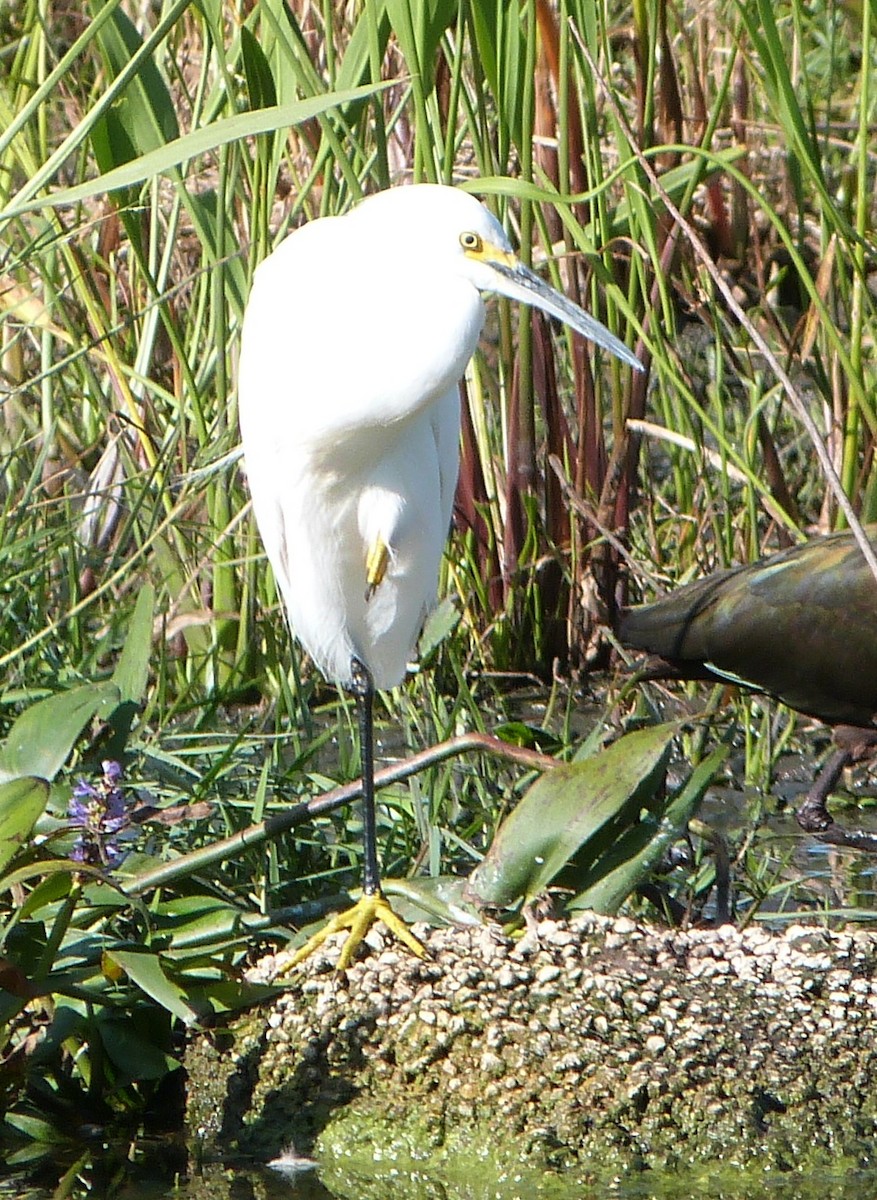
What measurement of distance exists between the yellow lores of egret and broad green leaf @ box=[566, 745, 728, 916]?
32 cm

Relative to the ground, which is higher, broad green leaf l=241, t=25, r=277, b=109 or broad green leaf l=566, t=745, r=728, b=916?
broad green leaf l=241, t=25, r=277, b=109

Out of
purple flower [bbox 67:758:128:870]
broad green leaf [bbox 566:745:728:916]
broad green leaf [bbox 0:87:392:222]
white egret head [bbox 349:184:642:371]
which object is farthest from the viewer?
broad green leaf [bbox 566:745:728:916]

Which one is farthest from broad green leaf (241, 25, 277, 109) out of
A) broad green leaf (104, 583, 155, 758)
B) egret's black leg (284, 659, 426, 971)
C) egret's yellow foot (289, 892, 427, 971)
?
egret's yellow foot (289, 892, 427, 971)

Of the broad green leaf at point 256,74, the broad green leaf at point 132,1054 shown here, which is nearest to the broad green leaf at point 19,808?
the broad green leaf at point 132,1054

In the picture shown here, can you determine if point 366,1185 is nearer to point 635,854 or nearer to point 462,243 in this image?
point 635,854

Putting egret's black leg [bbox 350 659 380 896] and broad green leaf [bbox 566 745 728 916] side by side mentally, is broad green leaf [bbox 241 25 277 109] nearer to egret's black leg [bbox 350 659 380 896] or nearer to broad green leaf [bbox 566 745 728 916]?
egret's black leg [bbox 350 659 380 896]

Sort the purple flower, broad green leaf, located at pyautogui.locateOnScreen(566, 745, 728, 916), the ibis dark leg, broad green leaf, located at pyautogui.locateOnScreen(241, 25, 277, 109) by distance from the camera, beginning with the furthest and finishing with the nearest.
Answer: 1. the ibis dark leg
2. broad green leaf, located at pyautogui.locateOnScreen(241, 25, 277, 109)
3. broad green leaf, located at pyautogui.locateOnScreen(566, 745, 728, 916)
4. the purple flower

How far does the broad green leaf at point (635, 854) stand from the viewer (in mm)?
2850

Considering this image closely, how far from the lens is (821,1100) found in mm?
2545

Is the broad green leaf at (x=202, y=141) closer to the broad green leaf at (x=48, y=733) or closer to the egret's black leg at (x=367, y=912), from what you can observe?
the broad green leaf at (x=48, y=733)

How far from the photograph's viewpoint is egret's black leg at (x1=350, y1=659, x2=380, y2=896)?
295 centimetres

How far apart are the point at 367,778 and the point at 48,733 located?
0.53 meters

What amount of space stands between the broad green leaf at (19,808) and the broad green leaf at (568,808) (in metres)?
0.73

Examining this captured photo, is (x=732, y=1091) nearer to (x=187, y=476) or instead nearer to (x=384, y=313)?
(x=384, y=313)
